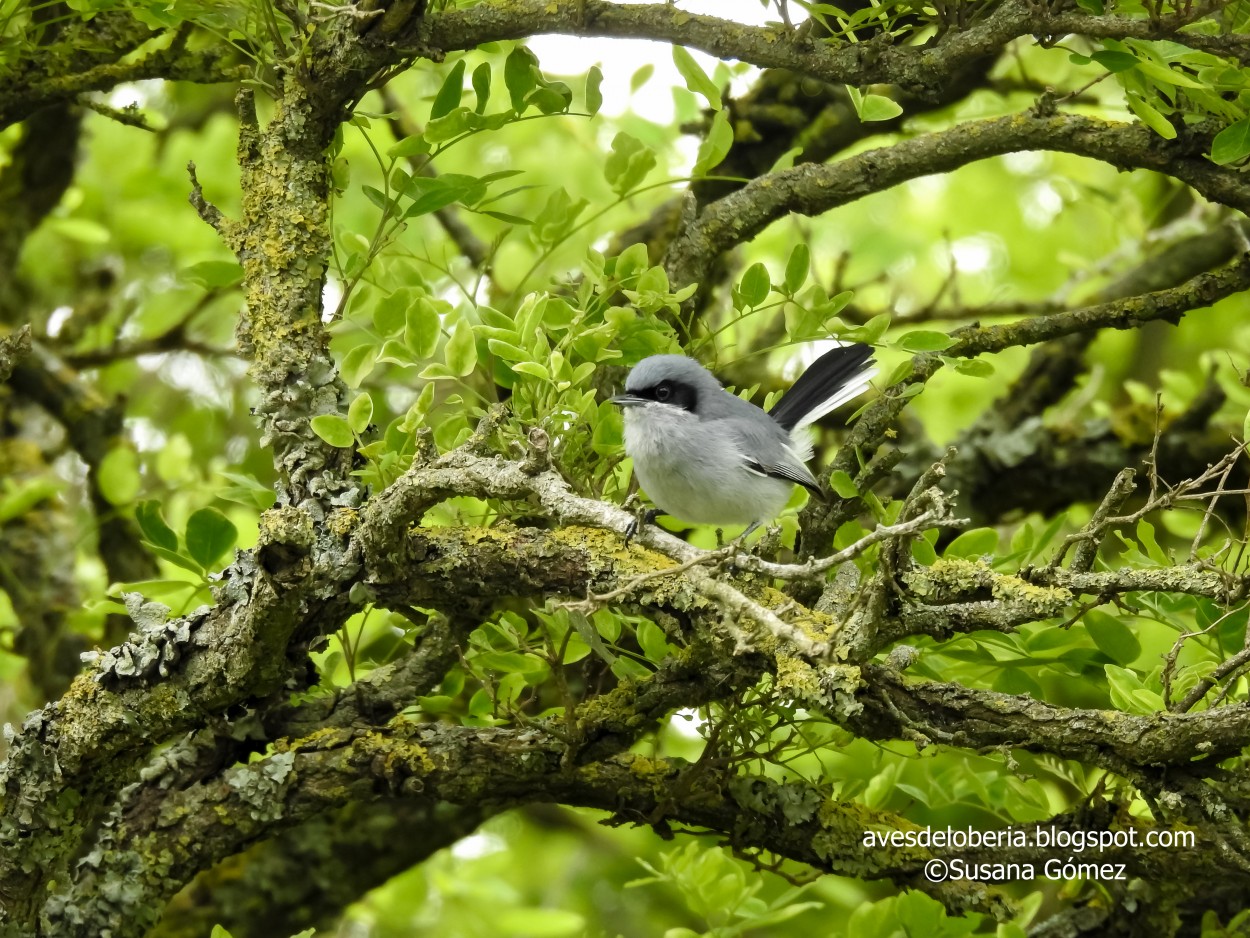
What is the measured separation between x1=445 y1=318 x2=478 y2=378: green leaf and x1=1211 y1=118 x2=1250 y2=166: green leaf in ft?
5.19

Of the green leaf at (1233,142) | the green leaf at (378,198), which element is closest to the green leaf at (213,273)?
the green leaf at (378,198)

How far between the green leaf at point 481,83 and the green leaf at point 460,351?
1.77ft

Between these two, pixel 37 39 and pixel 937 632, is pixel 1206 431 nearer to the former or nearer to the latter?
pixel 937 632

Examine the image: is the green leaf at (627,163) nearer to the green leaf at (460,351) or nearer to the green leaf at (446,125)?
the green leaf at (446,125)

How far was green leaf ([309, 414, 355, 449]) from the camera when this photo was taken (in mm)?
2529

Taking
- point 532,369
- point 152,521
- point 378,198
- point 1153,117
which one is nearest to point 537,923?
point 152,521

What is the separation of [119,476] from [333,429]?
69.4 inches

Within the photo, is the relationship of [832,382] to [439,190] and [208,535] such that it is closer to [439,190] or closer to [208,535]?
[439,190]

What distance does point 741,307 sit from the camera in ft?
9.45

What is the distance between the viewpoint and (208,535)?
2891mm

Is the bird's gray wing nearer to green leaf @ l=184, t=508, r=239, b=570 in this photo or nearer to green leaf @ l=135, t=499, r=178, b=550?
green leaf @ l=184, t=508, r=239, b=570

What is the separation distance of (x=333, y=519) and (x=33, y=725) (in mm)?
908

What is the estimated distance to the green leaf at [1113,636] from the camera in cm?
265

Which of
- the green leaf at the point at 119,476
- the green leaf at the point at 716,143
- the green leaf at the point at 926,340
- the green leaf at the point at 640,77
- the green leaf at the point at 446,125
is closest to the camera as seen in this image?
the green leaf at the point at 446,125
